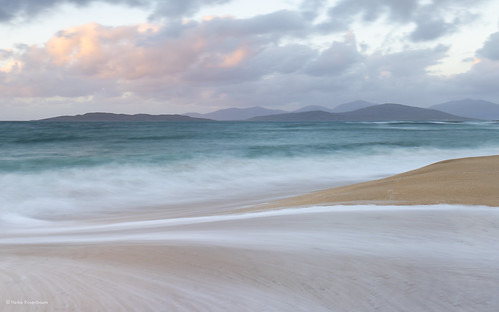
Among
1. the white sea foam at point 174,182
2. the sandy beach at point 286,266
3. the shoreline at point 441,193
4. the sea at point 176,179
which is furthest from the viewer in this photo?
the white sea foam at point 174,182

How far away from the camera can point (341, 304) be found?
1708 millimetres

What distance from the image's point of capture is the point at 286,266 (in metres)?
2.14

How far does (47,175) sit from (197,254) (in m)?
9.47

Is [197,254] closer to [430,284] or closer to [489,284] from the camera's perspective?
[430,284]

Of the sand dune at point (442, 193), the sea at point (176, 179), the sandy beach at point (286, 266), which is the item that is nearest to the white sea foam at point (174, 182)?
the sea at point (176, 179)

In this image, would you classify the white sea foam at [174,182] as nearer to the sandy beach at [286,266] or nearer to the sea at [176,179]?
the sea at [176,179]

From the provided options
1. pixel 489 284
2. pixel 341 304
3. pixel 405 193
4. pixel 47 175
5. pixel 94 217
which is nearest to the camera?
pixel 341 304

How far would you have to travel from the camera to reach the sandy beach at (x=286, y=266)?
1.75m

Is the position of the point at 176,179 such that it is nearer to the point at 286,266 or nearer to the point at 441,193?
the point at 441,193

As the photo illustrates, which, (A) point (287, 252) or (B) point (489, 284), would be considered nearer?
(B) point (489, 284)

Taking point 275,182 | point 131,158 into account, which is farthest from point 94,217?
point 131,158

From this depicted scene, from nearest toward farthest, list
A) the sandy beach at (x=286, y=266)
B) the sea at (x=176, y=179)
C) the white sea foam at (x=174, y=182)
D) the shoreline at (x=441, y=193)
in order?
the sandy beach at (x=286, y=266) < the shoreline at (x=441, y=193) < the sea at (x=176, y=179) < the white sea foam at (x=174, y=182)

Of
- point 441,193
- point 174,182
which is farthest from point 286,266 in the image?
point 174,182

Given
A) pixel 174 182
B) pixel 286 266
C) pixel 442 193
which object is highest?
pixel 442 193
